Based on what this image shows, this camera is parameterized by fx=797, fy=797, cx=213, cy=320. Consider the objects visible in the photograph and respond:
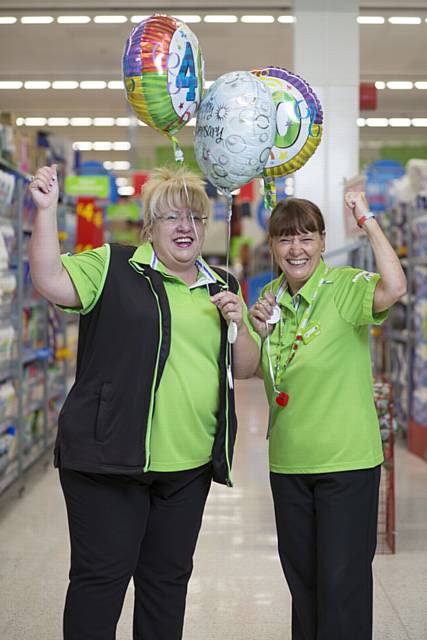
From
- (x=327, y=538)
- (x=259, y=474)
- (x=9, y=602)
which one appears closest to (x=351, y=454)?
(x=327, y=538)

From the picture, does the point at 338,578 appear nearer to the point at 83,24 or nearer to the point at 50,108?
the point at 83,24

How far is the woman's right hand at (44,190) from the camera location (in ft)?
6.34

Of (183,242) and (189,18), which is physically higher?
(189,18)

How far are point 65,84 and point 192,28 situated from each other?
3.85m

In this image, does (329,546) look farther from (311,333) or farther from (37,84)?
(37,84)

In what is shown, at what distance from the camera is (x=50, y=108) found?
47.1ft

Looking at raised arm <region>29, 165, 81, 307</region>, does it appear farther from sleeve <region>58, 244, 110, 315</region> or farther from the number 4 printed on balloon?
the number 4 printed on balloon

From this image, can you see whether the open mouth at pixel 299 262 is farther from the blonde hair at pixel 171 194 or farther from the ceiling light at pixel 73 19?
the ceiling light at pixel 73 19

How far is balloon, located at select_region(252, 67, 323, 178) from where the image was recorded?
2385mm

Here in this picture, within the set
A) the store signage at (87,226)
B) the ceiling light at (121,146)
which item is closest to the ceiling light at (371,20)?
the store signage at (87,226)

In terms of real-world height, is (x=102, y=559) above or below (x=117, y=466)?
below

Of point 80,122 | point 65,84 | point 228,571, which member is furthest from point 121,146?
point 228,571

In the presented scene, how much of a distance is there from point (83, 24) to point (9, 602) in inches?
303

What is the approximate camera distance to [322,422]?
229cm
